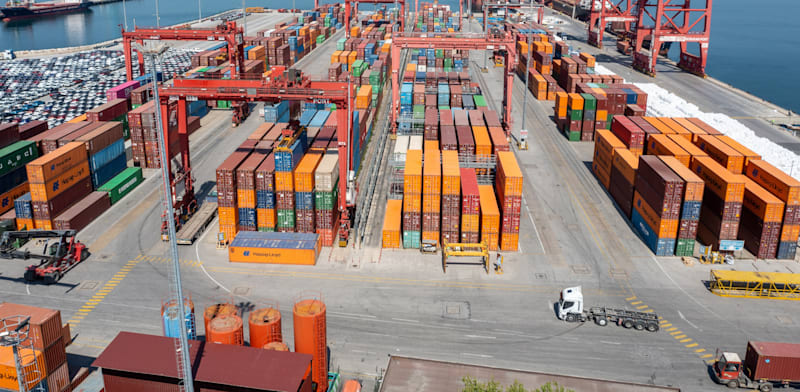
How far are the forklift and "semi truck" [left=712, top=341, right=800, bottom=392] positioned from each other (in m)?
46.7

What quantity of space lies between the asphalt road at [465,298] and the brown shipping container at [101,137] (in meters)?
7.19

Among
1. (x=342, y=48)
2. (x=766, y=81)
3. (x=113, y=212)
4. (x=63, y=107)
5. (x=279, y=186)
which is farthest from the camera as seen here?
(x=766, y=81)

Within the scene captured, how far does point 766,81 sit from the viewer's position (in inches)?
5782

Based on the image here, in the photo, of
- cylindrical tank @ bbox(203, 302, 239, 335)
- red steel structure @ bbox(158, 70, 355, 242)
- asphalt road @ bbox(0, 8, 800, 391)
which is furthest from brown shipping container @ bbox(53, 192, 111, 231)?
cylindrical tank @ bbox(203, 302, 239, 335)

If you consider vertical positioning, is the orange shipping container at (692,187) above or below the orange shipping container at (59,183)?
above

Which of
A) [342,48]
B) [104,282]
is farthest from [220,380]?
[342,48]

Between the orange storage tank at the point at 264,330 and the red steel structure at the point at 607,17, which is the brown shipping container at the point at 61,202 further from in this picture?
the red steel structure at the point at 607,17

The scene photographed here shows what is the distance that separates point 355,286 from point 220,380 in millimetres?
17778

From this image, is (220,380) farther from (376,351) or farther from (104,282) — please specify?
(104,282)

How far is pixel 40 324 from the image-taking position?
1231 inches

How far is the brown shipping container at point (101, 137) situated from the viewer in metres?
58.2

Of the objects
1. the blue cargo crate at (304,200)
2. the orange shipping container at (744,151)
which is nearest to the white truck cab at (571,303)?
the blue cargo crate at (304,200)

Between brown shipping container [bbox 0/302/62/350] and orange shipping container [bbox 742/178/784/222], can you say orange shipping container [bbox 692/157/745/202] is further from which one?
brown shipping container [bbox 0/302/62/350]

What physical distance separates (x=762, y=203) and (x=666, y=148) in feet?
36.4
